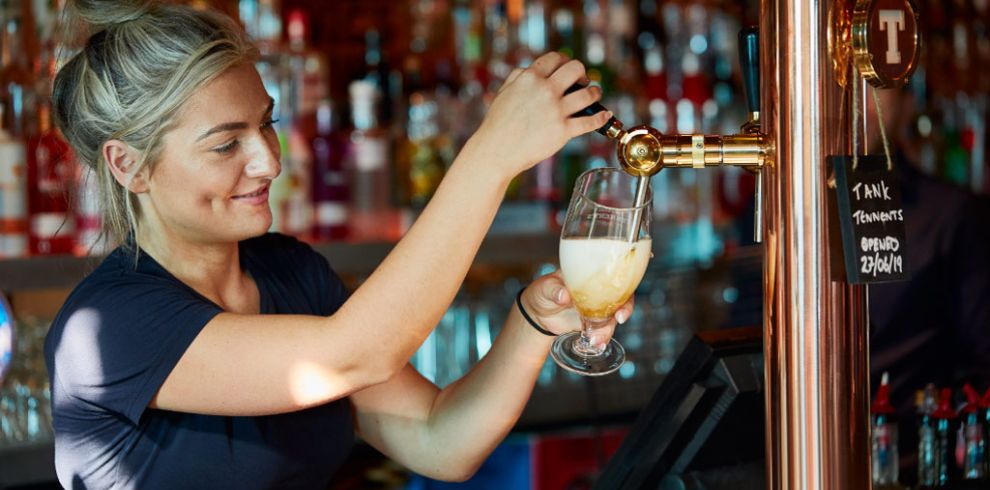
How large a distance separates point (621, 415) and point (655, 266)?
0.44 m

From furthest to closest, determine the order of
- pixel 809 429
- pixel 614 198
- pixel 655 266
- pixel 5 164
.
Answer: pixel 655 266, pixel 5 164, pixel 614 198, pixel 809 429

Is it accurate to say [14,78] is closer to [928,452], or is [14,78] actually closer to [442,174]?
[442,174]

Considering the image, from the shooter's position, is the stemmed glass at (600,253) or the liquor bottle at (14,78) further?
the liquor bottle at (14,78)

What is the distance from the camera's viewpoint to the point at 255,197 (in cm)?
155

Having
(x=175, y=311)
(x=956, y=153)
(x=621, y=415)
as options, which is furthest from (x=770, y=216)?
(x=956, y=153)

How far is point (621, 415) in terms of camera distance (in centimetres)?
316

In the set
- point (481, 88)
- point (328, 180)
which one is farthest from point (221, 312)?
point (481, 88)

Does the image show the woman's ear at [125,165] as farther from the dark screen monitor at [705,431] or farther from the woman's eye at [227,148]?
the dark screen monitor at [705,431]

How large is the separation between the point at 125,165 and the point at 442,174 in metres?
1.57

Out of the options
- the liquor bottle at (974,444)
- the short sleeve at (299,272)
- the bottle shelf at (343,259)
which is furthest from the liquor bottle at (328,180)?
the liquor bottle at (974,444)

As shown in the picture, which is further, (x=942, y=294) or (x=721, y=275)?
(x=721, y=275)

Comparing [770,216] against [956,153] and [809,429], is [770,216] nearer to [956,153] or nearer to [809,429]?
[809,429]

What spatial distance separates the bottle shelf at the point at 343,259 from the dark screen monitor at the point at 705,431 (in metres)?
0.87

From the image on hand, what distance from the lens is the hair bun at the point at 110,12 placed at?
158 centimetres
